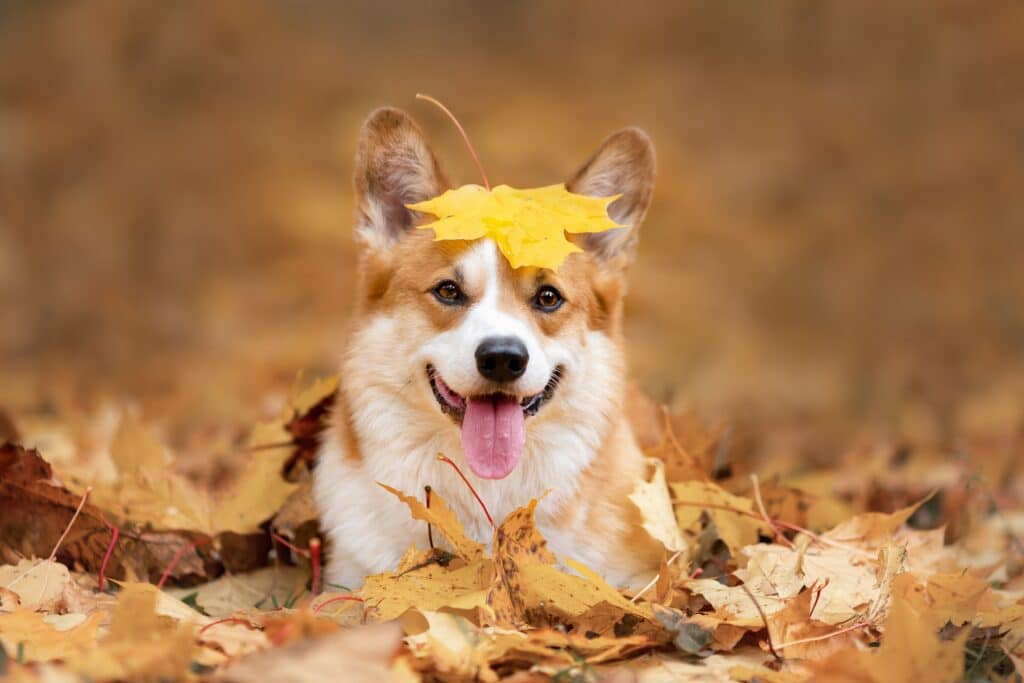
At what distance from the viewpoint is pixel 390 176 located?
303 cm

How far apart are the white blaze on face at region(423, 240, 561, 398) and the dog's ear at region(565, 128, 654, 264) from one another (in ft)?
1.53

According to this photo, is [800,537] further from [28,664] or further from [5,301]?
[5,301]

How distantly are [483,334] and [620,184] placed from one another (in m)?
0.84

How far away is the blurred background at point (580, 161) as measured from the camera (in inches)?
251

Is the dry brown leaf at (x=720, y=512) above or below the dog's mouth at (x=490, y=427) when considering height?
below

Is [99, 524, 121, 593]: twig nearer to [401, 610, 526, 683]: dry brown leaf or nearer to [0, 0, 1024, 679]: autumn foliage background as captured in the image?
[401, 610, 526, 683]: dry brown leaf

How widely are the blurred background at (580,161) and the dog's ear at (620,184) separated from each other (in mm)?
3146

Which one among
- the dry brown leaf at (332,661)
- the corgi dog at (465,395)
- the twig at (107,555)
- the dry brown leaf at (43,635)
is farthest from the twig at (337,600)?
the twig at (107,555)

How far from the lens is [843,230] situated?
6.61 m

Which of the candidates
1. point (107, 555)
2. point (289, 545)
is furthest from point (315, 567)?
point (107, 555)

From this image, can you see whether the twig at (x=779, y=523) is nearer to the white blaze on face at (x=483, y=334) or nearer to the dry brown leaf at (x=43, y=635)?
the white blaze on face at (x=483, y=334)

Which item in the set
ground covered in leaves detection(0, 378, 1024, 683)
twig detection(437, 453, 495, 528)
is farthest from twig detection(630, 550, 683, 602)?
twig detection(437, 453, 495, 528)

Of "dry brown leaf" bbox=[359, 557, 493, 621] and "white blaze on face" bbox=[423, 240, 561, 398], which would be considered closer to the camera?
"dry brown leaf" bbox=[359, 557, 493, 621]

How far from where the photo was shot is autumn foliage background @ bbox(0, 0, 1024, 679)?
638cm
